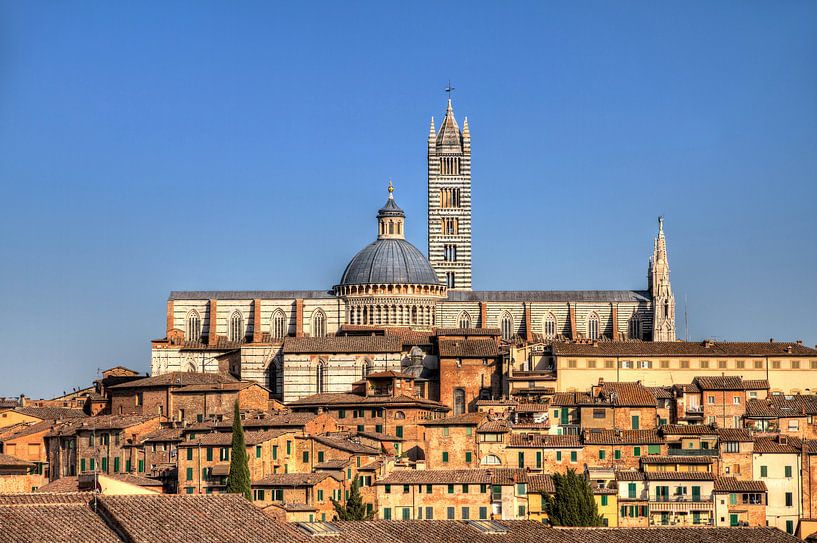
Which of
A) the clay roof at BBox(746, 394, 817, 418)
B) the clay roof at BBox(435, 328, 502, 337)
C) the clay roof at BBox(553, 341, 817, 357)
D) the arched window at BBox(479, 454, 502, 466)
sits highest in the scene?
the clay roof at BBox(435, 328, 502, 337)

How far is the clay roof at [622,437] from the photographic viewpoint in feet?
198

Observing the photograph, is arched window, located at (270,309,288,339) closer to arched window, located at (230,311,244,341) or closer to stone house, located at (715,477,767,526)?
arched window, located at (230,311,244,341)

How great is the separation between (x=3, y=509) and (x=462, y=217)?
77.5 metres

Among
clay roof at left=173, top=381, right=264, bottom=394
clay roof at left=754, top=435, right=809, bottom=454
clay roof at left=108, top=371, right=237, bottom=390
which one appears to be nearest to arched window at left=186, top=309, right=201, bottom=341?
clay roof at left=108, top=371, right=237, bottom=390

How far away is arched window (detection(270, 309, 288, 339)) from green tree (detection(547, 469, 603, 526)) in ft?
134

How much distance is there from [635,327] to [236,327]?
18323 mm

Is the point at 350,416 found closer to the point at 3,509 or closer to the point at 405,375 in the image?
the point at 405,375

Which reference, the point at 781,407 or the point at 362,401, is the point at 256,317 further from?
the point at 781,407

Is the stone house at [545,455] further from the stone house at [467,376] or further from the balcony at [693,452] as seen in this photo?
the stone house at [467,376]

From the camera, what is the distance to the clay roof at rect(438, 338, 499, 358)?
74812mm

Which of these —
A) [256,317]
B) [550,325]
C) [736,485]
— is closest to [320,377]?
[256,317]

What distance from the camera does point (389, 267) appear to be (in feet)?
300

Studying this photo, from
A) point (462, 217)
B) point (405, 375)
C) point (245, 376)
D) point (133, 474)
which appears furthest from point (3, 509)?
point (462, 217)

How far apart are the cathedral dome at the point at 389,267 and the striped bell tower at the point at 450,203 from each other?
8.68m
